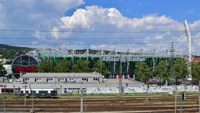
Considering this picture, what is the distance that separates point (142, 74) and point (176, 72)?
14.3 m

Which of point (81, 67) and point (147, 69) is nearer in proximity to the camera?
point (147, 69)

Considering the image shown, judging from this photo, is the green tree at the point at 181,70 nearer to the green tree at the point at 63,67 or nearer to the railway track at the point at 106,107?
the green tree at the point at 63,67

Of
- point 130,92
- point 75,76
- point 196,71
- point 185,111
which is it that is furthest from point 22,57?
point 185,111

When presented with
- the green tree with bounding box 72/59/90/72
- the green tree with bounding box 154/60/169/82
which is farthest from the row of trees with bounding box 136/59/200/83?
the green tree with bounding box 72/59/90/72

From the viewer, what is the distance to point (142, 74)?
487ft

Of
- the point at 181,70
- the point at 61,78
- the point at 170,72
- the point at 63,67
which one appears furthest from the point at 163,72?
the point at 61,78

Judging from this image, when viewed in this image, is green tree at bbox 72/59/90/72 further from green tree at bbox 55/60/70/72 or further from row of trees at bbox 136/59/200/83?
row of trees at bbox 136/59/200/83

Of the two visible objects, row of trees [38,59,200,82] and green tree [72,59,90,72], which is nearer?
row of trees [38,59,200,82]

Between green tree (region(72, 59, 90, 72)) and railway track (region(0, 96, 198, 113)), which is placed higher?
green tree (region(72, 59, 90, 72))

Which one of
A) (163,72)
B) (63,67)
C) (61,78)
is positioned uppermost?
(63,67)

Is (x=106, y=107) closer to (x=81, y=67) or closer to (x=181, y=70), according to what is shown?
(x=181, y=70)

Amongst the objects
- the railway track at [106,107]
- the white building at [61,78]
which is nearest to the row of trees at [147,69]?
the white building at [61,78]

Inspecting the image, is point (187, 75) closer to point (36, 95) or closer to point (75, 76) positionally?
point (75, 76)

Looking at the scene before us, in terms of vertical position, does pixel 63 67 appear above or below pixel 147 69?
above
